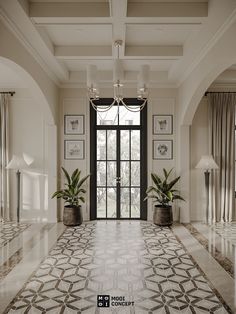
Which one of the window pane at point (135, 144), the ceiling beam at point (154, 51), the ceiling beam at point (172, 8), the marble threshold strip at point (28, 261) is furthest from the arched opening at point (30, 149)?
the ceiling beam at point (172, 8)

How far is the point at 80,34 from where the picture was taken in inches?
156

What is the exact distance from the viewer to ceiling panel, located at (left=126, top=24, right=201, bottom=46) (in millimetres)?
3620

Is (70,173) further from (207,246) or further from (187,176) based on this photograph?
(207,246)

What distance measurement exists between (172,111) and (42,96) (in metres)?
2.86

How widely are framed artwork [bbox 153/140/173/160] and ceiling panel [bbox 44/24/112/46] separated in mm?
2618

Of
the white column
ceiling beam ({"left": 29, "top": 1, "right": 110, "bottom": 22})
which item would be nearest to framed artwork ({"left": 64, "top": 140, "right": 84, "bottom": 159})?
the white column

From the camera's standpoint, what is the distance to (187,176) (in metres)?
5.93

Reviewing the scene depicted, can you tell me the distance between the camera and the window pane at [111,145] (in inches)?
247

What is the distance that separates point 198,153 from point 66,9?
4142mm

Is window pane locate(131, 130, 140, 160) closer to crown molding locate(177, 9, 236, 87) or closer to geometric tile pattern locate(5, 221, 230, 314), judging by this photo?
crown molding locate(177, 9, 236, 87)

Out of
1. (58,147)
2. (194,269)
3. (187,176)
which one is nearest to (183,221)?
(187,176)

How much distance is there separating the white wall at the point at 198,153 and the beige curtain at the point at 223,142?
0.17m

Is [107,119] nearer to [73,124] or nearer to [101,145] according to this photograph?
[101,145]

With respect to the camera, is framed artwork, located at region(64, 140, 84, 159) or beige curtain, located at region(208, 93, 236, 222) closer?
beige curtain, located at region(208, 93, 236, 222)
